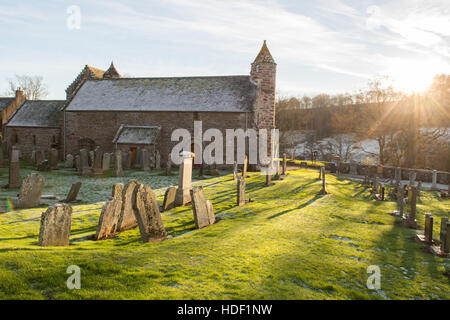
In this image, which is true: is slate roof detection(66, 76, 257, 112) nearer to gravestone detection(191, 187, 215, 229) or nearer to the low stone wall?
the low stone wall

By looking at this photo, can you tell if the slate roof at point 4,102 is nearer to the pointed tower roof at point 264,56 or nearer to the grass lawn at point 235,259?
the pointed tower roof at point 264,56

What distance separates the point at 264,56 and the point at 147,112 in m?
11.7

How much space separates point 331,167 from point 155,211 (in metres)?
Result: 23.9

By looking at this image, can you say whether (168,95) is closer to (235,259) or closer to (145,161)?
(145,161)

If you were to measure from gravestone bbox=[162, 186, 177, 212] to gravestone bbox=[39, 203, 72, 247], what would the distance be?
14.7ft

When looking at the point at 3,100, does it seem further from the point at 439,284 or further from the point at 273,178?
the point at 439,284

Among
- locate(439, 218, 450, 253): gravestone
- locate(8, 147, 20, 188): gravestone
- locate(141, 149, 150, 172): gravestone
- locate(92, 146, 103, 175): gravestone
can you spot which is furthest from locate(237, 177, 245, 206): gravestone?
locate(141, 149, 150, 172): gravestone

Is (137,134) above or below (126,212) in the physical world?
above

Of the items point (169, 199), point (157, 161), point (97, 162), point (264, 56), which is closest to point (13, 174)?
point (97, 162)

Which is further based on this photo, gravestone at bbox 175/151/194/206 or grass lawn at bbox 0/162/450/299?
gravestone at bbox 175/151/194/206

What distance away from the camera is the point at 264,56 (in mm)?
26016

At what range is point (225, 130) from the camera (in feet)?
83.3

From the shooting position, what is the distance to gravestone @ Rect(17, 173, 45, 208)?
10664mm

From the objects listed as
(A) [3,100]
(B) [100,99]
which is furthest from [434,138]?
(A) [3,100]
